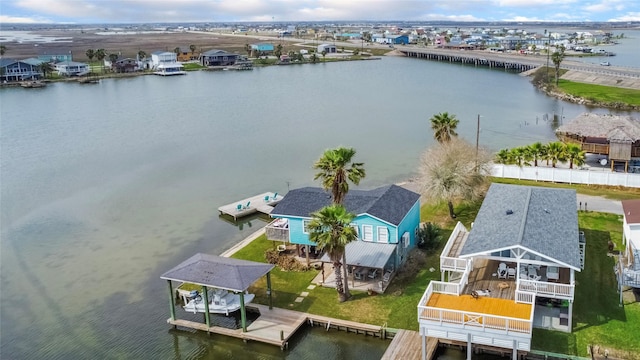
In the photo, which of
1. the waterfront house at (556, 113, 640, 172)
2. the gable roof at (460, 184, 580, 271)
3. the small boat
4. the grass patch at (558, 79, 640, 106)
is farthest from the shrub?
the small boat

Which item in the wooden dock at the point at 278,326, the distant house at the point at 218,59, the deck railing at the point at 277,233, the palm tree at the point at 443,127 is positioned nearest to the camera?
the wooden dock at the point at 278,326

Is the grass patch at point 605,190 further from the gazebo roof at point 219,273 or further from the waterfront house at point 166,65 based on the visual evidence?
the waterfront house at point 166,65

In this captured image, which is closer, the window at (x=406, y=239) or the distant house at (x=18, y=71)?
the window at (x=406, y=239)

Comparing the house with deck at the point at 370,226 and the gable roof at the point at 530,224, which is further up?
the gable roof at the point at 530,224

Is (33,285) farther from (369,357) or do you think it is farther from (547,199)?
(547,199)

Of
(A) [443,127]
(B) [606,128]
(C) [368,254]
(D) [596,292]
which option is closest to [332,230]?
(C) [368,254]

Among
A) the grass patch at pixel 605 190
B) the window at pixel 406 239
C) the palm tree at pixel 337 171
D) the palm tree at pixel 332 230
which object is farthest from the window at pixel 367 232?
the grass patch at pixel 605 190

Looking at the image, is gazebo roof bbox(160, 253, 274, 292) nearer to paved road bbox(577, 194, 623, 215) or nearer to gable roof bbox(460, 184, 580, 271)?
gable roof bbox(460, 184, 580, 271)
